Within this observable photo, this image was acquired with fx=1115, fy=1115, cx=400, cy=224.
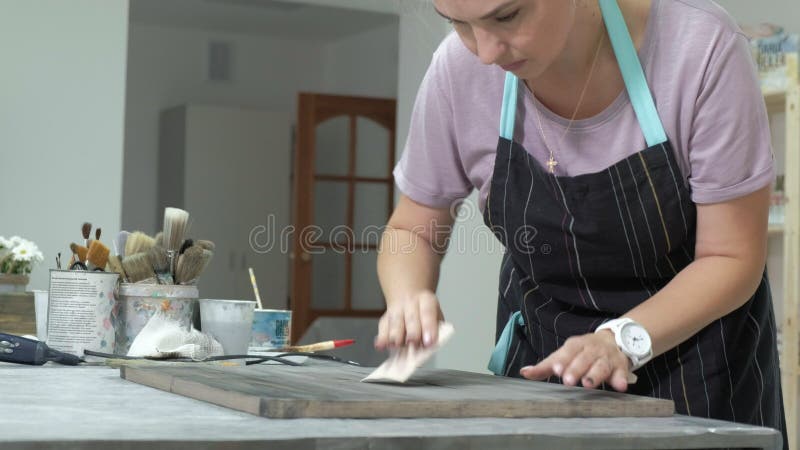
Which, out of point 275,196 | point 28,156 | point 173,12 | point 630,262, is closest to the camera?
point 630,262

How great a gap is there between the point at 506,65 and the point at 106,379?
23.7 inches

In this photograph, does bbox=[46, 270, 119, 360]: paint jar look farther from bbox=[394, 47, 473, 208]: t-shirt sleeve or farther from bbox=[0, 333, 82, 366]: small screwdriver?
bbox=[394, 47, 473, 208]: t-shirt sleeve

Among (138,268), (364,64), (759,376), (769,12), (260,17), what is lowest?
(759,376)

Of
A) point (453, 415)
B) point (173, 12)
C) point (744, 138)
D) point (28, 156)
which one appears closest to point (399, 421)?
point (453, 415)

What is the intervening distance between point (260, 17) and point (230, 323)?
6398 mm

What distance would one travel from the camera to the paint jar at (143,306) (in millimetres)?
1807

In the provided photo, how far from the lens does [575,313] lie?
1.50 m

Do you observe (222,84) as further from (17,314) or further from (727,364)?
(727,364)

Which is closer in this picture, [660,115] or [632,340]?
[632,340]

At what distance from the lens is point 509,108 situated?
1475 mm

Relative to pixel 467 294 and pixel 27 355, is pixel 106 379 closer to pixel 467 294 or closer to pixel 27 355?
pixel 27 355

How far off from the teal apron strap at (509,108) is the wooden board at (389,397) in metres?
0.38

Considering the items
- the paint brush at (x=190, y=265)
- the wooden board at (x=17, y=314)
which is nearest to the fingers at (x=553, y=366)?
the paint brush at (x=190, y=265)

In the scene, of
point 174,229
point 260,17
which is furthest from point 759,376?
point 260,17
